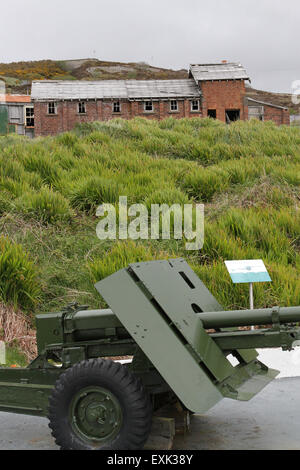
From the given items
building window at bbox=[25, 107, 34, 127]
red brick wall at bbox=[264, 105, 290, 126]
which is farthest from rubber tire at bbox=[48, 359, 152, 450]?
building window at bbox=[25, 107, 34, 127]

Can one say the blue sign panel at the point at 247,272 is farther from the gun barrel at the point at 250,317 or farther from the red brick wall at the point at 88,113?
the red brick wall at the point at 88,113

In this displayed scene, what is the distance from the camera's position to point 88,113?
144ft

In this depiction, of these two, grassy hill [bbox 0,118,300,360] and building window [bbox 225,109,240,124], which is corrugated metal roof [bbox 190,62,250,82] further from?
grassy hill [bbox 0,118,300,360]

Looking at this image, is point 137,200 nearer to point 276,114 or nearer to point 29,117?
point 276,114

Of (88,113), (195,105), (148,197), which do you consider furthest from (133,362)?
(195,105)

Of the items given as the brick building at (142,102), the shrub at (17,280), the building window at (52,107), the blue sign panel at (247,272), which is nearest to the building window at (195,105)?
the brick building at (142,102)

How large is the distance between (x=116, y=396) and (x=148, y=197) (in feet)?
26.4

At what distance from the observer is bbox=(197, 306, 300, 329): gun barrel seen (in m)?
4.29

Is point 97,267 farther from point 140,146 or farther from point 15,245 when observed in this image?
point 140,146

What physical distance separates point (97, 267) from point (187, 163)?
647 cm

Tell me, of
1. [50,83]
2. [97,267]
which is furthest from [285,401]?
[50,83]

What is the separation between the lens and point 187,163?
14.6m

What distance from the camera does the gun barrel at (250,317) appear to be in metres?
4.29

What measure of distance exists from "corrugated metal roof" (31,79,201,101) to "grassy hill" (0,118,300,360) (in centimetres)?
2711
